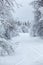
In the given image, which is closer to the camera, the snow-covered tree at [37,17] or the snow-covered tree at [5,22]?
the snow-covered tree at [5,22]

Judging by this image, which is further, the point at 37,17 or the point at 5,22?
the point at 37,17

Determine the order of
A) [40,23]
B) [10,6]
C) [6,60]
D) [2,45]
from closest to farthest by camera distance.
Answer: [2,45] < [10,6] < [6,60] < [40,23]

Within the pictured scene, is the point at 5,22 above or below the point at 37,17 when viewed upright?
above

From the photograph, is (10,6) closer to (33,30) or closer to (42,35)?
(42,35)

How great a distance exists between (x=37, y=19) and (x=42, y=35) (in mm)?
2048

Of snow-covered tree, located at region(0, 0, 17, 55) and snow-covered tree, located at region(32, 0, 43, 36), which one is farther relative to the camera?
snow-covered tree, located at region(32, 0, 43, 36)

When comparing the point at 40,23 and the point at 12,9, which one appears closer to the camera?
the point at 12,9

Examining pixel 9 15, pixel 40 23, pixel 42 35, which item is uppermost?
pixel 9 15

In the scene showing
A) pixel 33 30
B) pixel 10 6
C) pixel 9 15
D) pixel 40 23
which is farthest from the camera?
pixel 33 30

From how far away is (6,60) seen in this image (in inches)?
392

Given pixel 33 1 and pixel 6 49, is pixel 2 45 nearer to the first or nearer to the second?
pixel 6 49

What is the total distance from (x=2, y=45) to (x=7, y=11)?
A: 1705 mm

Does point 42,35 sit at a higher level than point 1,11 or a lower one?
lower

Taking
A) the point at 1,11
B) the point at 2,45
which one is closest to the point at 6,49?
the point at 2,45
